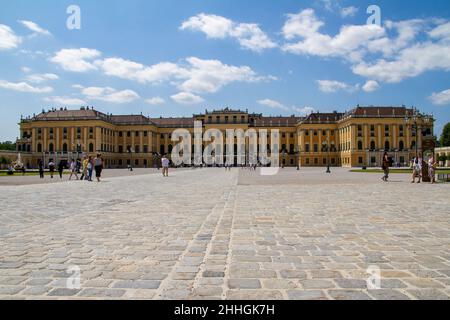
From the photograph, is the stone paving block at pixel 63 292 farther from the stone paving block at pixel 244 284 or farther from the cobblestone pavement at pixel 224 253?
the stone paving block at pixel 244 284

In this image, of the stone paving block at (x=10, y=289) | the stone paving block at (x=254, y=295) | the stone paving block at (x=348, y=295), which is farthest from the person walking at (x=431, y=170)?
the stone paving block at (x=10, y=289)

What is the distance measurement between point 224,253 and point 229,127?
3484 inches

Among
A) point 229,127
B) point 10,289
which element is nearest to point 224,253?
point 10,289

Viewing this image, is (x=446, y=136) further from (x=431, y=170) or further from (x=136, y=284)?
(x=136, y=284)

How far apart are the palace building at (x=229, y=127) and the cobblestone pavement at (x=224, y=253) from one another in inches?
2394

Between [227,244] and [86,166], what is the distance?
21.3 meters

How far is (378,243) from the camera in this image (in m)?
5.52

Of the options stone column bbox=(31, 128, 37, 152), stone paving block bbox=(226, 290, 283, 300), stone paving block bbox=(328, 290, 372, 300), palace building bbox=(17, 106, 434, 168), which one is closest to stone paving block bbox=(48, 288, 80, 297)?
stone paving block bbox=(226, 290, 283, 300)

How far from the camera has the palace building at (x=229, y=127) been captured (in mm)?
75500

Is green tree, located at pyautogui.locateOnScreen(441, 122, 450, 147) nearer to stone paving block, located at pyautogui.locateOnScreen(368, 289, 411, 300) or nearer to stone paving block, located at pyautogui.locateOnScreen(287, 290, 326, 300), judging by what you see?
stone paving block, located at pyautogui.locateOnScreen(368, 289, 411, 300)

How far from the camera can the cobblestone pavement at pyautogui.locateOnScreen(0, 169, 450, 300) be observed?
3541 mm

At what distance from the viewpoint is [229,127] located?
92875mm

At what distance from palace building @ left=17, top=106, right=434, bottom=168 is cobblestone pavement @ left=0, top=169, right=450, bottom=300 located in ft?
200

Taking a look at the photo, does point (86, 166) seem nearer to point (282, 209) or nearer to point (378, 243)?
point (282, 209)
